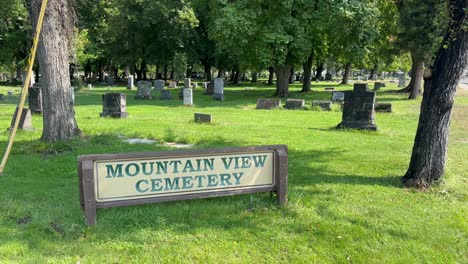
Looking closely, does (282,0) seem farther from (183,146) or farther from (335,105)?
(183,146)

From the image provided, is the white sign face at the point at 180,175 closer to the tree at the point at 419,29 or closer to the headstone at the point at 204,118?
the headstone at the point at 204,118

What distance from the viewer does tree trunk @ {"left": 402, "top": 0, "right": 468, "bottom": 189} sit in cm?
541

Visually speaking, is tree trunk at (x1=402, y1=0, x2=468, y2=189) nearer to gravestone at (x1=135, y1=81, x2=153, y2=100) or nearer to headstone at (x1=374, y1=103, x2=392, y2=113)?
headstone at (x1=374, y1=103, x2=392, y2=113)

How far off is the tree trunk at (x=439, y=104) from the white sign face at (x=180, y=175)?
2544 millimetres

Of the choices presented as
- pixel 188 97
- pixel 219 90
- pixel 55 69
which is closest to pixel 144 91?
pixel 219 90

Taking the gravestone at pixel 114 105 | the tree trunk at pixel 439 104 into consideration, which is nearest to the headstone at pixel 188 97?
the gravestone at pixel 114 105

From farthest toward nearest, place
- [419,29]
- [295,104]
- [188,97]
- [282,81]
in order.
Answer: [282,81] < [419,29] < [188,97] < [295,104]

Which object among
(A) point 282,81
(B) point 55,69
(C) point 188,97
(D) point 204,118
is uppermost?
(B) point 55,69

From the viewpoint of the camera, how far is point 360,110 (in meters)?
12.1

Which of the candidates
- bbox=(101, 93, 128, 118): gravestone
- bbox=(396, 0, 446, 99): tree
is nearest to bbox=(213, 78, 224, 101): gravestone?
bbox=(101, 93, 128, 118): gravestone

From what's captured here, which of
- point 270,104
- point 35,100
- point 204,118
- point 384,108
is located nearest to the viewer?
point 204,118

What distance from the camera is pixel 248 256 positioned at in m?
3.79

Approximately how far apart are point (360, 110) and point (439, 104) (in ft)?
21.8

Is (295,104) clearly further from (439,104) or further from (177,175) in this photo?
(177,175)
